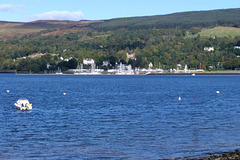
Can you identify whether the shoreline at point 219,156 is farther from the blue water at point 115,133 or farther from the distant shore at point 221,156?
the blue water at point 115,133

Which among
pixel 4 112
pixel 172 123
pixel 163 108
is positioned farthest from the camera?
pixel 163 108

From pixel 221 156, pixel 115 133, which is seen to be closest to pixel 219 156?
pixel 221 156

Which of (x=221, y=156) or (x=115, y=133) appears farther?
(x=115, y=133)

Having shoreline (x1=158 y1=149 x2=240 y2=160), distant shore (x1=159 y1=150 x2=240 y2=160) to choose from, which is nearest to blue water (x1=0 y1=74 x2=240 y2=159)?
shoreline (x1=158 y1=149 x2=240 y2=160)

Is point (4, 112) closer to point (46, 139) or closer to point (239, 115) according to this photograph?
point (46, 139)

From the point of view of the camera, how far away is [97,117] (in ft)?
149

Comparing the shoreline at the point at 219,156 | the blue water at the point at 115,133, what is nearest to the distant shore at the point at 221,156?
the shoreline at the point at 219,156

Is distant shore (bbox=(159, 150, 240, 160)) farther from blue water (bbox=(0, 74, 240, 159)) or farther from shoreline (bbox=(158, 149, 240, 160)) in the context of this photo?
blue water (bbox=(0, 74, 240, 159))

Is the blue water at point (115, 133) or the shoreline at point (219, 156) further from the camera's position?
the blue water at point (115, 133)

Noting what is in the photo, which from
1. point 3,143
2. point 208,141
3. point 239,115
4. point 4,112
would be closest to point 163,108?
point 239,115

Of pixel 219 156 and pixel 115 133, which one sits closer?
pixel 219 156

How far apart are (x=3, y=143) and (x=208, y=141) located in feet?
46.2

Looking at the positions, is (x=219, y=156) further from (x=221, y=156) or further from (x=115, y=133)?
(x=115, y=133)

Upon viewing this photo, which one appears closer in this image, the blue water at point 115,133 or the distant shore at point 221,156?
the distant shore at point 221,156
